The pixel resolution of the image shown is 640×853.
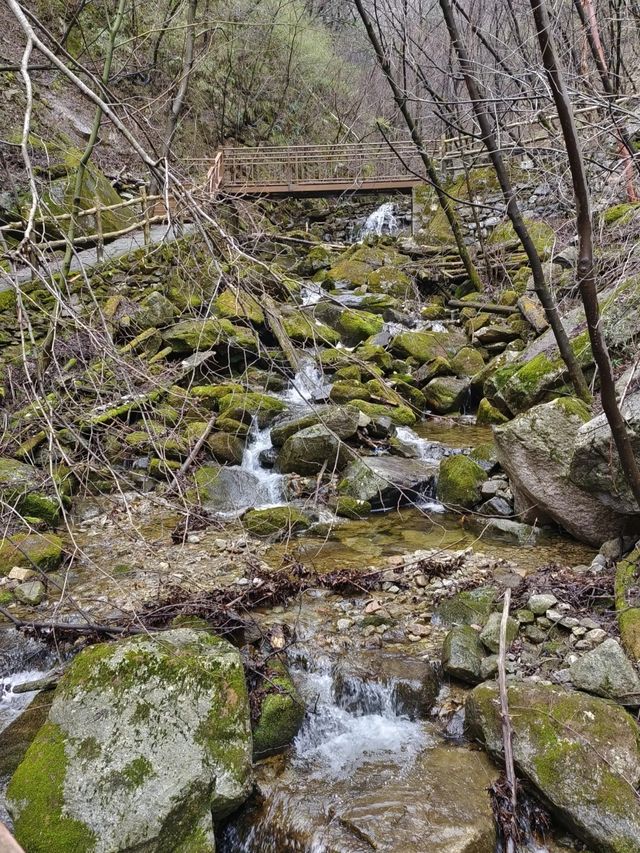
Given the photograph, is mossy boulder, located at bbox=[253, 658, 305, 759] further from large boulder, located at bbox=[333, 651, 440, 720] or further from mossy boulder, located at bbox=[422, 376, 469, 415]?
mossy boulder, located at bbox=[422, 376, 469, 415]

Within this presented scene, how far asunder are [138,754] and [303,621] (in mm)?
1828

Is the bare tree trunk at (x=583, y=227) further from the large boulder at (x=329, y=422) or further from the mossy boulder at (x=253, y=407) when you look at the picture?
the mossy boulder at (x=253, y=407)

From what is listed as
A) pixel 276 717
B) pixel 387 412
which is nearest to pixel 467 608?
pixel 276 717

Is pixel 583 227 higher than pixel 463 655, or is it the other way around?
pixel 583 227

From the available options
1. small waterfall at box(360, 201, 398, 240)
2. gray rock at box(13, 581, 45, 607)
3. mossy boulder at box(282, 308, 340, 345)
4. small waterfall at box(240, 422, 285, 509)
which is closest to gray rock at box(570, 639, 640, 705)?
mossy boulder at box(282, 308, 340, 345)

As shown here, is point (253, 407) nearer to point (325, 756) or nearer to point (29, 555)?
point (29, 555)

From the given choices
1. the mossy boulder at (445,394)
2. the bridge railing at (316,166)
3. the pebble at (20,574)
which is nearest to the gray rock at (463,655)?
the pebble at (20,574)

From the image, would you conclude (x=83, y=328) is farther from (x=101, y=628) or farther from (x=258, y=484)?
(x=258, y=484)

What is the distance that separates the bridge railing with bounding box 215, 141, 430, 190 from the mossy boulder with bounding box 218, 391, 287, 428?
10.6 meters

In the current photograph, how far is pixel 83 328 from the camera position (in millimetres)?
1883

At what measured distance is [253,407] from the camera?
8.93 metres

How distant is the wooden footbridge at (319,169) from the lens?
17375 millimetres

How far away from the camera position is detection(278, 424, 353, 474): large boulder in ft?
24.9

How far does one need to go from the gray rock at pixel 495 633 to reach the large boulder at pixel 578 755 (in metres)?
0.58
